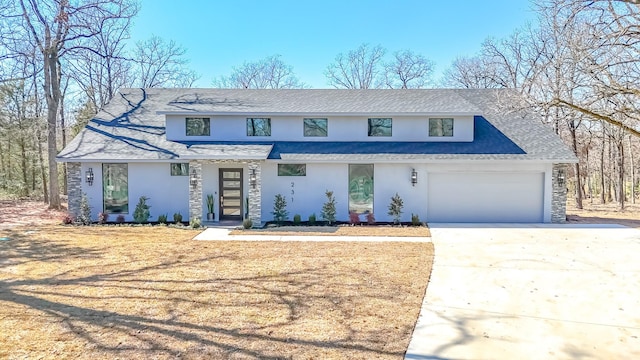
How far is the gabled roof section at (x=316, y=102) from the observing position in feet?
49.6

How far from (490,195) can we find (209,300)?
37.7 ft

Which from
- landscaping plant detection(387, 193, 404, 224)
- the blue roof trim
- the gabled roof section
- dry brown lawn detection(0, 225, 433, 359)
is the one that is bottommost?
dry brown lawn detection(0, 225, 433, 359)

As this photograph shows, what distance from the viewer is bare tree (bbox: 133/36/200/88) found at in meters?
30.5

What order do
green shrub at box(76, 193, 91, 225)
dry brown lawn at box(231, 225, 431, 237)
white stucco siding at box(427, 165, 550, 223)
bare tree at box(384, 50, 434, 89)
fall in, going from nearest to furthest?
dry brown lawn at box(231, 225, 431, 237) < green shrub at box(76, 193, 91, 225) < white stucco siding at box(427, 165, 550, 223) < bare tree at box(384, 50, 434, 89)

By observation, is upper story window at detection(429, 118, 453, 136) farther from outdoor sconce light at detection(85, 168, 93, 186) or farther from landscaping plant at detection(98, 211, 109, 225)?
outdoor sconce light at detection(85, 168, 93, 186)

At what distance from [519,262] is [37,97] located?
26566mm

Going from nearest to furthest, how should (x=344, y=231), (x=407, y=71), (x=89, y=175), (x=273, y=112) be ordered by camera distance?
(x=344, y=231), (x=89, y=175), (x=273, y=112), (x=407, y=71)

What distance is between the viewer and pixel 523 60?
25109 mm

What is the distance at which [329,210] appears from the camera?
13.8 m

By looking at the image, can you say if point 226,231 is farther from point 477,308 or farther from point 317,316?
point 477,308

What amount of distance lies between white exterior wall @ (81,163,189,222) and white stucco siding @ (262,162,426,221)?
302cm

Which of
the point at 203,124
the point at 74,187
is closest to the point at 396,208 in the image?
the point at 203,124

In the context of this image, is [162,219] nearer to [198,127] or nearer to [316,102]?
[198,127]

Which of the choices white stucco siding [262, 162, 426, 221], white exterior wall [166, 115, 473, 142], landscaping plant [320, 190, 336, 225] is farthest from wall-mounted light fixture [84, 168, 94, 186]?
landscaping plant [320, 190, 336, 225]
